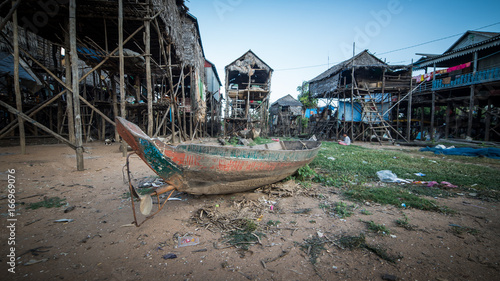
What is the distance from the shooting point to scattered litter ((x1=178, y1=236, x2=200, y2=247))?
6.88 feet

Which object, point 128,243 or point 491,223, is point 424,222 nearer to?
point 491,223

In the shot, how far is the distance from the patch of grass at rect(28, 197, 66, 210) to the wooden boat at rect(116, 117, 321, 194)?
1.86 metres

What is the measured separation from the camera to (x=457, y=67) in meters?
15.7

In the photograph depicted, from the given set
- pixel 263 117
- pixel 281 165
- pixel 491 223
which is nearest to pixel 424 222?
pixel 491 223

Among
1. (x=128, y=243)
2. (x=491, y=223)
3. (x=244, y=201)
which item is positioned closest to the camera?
(x=128, y=243)

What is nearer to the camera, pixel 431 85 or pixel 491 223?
pixel 491 223

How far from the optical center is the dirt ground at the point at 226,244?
169cm

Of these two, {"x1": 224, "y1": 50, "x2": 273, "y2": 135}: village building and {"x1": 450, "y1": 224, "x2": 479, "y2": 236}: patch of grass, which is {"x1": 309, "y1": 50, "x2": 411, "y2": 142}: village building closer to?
{"x1": 224, "y1": 50, "x2": 273, "y2": 135}: village building

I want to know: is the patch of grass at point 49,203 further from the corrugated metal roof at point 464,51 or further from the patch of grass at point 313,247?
the corrugated metal roof at point 464,51

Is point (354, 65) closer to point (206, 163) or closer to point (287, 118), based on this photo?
point (287, 118)

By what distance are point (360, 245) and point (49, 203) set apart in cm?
445

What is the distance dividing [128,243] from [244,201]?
1.67 m
